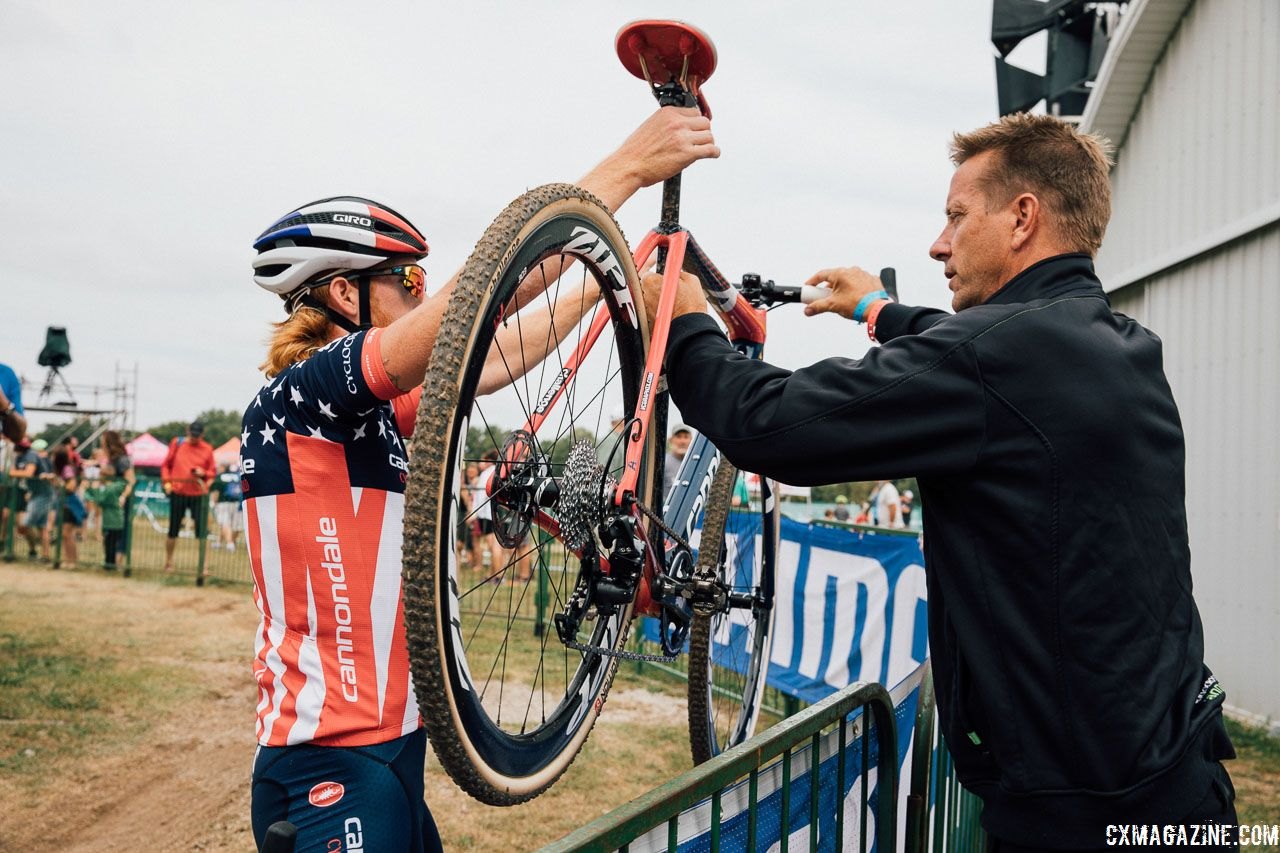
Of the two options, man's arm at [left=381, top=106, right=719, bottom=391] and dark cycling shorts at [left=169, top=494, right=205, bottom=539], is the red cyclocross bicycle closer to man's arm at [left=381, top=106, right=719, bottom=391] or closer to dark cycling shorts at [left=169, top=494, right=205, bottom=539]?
man's arm at [left=381, top=106, right=719, bottom=391]

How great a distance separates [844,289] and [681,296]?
1.15m

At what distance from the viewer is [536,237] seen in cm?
190

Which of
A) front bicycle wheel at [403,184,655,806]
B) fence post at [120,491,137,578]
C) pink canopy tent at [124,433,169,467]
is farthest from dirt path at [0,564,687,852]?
pink canopy tent at [124,433,169,467]

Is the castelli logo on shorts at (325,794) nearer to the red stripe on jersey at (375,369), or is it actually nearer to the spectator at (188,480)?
the red stripe on jersey at (375,369)

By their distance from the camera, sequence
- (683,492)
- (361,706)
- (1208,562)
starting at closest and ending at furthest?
1. (361,706)
2. (683,492)
3. (1208,562)

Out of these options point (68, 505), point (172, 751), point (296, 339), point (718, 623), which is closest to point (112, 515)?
point (68, 505)

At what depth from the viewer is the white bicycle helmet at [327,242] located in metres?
2.28

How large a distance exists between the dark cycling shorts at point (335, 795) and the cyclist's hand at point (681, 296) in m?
1.33

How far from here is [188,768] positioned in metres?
5.77

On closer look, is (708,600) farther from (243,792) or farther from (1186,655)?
(243,792)

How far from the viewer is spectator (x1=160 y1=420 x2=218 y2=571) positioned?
1373cm

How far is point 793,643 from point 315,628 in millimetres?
5724

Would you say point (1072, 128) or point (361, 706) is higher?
point (1072, 128)

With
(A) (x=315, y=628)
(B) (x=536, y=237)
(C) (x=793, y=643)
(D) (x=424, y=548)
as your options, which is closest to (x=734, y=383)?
(B) (x=536, y=237)
